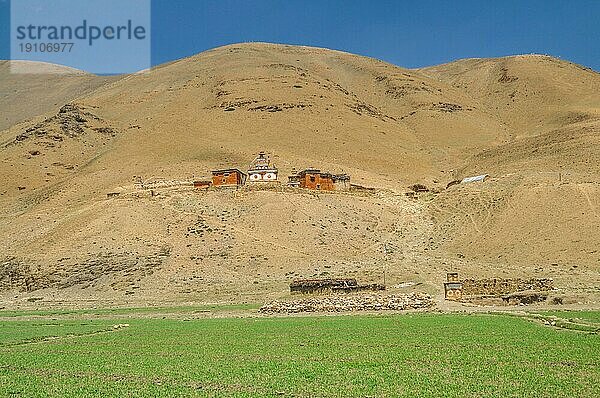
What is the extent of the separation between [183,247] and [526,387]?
45004 mm

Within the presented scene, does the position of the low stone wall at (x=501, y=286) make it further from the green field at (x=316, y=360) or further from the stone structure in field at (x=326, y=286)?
the green field at (x=316, y=360)

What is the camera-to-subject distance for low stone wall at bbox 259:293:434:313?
3388 centimetres

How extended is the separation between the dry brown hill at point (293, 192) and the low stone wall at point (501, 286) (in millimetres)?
3924

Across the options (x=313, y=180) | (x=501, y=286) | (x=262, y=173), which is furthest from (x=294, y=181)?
(x=501, y=286)

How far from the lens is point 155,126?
360 ft

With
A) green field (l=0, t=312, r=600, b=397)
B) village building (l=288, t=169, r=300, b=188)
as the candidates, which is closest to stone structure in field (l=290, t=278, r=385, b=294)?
green field (l=0, t=312, r=600, b=397)

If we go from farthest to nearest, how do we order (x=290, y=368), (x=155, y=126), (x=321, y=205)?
(x=155, y=126)
(x=321, y=205)
(x=290, y=368)

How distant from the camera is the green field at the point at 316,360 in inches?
544

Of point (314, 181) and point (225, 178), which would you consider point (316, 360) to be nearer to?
point (314, 181)

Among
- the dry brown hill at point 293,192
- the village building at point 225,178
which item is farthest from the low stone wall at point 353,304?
the village building at point 225,178

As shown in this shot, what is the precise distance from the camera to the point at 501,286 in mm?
37688

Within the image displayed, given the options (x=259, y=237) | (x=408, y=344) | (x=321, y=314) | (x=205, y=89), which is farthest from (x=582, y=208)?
(x=205, y=89)

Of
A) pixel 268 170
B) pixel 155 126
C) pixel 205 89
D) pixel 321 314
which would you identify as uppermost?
pixel 205 89

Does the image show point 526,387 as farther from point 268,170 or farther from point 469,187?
point 268,170
